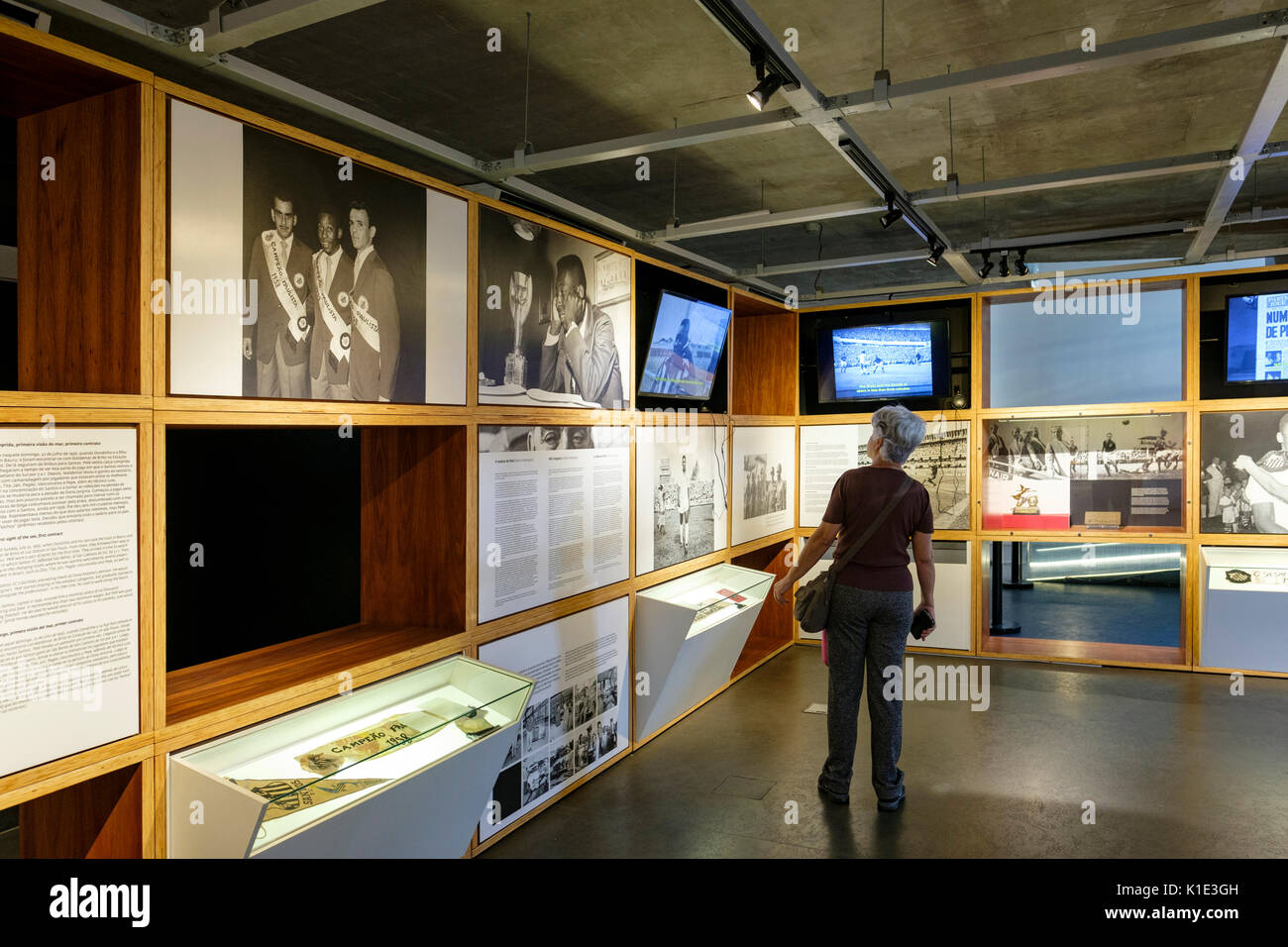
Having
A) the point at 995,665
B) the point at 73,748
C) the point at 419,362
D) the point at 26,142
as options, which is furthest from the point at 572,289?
the point at 995,665

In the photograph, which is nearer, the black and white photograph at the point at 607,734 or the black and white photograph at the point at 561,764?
the black and white photograph at the point at 561,764

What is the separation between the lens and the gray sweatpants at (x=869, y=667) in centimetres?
371

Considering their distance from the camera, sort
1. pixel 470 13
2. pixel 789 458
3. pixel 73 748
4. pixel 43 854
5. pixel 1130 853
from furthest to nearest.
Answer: pixel 789 458, pixel 470 13, pixel 1130 853, pixel 43 854, pixel 73 748

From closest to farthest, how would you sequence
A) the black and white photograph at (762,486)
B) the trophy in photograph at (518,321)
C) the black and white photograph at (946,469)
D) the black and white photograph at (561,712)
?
the trophy in photograph at (518,321)
the black and white photograph at (561,712)
the black and white photograph at (762,486)
the black and white photograph at (946,469)

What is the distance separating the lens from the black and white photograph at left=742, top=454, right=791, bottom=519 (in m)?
6.08

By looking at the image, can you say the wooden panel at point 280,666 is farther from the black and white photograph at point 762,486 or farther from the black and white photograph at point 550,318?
the black and white photograph at point 762,486

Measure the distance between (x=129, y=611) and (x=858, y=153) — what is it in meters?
3.68

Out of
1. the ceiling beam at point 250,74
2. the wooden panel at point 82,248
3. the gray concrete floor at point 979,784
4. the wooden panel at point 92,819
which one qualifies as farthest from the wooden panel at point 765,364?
the wooden panel at point 92,819

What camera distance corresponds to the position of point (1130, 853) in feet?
10.9

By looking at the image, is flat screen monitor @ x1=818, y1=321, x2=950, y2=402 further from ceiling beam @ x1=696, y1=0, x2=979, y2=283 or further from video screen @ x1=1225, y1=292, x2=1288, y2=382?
video screen @ x1=1225, y1=292, x2=1288, y2=382

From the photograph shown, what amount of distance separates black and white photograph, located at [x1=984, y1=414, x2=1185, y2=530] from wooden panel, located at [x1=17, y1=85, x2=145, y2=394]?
6.16 metres

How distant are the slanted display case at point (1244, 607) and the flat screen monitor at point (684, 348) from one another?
3.88m

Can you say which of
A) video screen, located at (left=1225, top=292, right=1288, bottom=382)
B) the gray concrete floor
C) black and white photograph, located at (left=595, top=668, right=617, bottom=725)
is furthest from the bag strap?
video screen, located at (left=1225, top=292, right=1288, bottom=382)

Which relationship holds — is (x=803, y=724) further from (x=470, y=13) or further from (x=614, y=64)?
(x=470, y=13)
